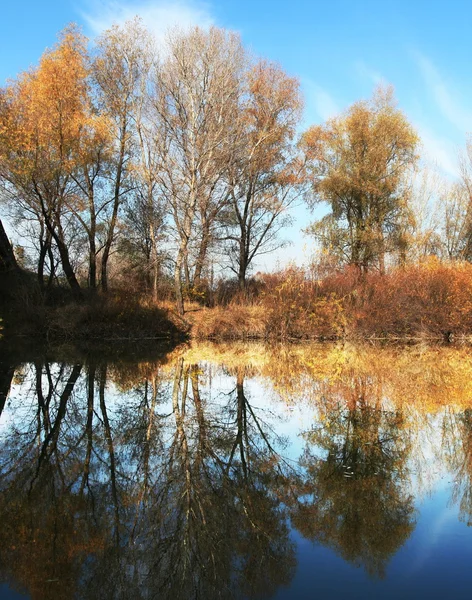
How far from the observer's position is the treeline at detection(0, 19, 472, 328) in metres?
22.2

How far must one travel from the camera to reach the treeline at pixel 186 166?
72.8 feet

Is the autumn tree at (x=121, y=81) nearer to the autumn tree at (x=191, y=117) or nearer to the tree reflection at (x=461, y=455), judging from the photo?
the autumn tree at (x=191, y=117)

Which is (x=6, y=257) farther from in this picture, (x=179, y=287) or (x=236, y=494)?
(x=236, y=494)

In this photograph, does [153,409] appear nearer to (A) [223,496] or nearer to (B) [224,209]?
(A) [223,496]

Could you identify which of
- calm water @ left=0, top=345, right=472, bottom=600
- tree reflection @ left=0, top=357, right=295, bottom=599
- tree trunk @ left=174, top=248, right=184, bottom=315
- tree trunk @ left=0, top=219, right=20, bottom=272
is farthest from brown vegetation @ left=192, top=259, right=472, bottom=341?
tree reflection @ left=0, top=357, right=295, bottom=599

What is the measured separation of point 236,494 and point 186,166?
1964cm

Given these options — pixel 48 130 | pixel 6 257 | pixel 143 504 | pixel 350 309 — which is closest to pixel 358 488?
pixel 143 504

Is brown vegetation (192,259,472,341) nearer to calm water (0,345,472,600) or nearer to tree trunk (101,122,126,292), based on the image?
tree trunk (101,122,126,292)

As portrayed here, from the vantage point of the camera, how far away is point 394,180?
3111 centimetres

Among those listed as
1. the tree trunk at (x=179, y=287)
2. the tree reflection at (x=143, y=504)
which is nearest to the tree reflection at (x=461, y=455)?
the tree reflection at (x=143, y=504)

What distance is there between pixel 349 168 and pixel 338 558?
3006 cm

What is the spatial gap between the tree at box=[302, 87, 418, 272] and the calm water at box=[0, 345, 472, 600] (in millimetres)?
23105

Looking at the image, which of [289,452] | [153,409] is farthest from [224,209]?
[289,452]

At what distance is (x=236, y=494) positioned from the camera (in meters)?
4.58
